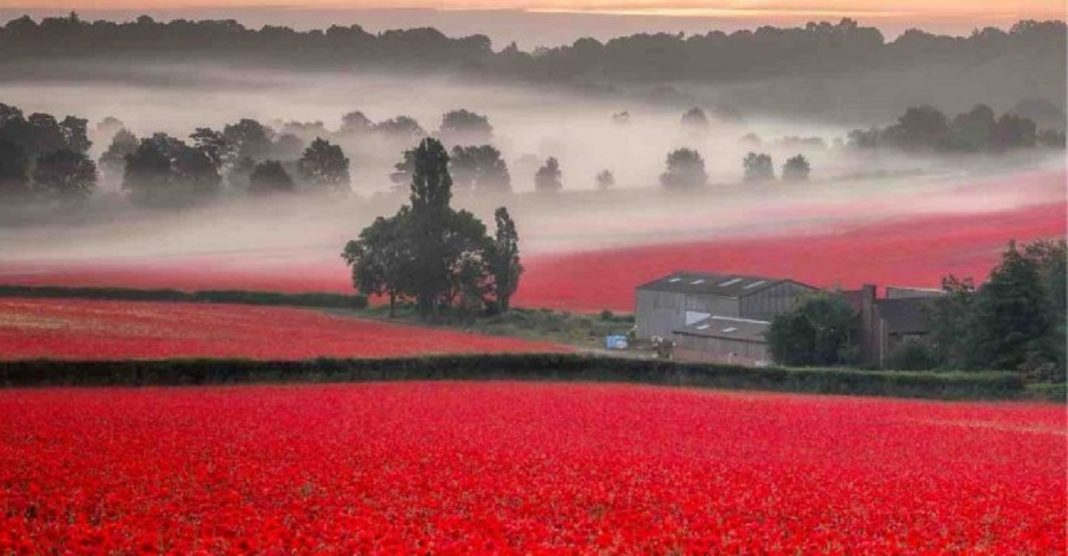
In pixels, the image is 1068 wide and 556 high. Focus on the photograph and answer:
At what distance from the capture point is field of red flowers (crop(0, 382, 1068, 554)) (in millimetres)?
14414

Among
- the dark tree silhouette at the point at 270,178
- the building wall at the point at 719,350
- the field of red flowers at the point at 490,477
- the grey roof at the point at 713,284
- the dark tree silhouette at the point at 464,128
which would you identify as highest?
the dark tree silhouette at the point at 464,128

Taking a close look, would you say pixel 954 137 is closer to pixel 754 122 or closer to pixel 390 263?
pixel 754 122

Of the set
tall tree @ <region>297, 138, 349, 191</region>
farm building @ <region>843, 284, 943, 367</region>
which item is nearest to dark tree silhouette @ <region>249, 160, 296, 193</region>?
tall tree @ <region>297, 138, 349, 191</region>

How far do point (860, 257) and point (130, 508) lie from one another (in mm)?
39055

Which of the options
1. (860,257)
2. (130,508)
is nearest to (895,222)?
(860,257)

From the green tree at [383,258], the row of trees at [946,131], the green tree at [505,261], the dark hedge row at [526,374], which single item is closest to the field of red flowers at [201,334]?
the dark hedge row at [526,374]

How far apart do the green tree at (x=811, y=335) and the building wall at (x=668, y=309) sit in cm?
479

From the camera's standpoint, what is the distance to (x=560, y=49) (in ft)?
123

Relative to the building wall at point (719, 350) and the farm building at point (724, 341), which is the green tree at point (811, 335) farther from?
the building wall at point (719, 350)

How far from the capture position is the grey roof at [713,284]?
54.6 m

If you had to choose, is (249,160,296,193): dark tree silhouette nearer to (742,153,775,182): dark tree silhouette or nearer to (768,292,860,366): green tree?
(742,153,775,182): dark tree silhouette

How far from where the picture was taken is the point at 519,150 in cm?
3638

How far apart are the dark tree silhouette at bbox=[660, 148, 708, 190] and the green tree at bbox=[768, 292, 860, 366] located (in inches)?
307

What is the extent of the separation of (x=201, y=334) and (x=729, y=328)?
2552 centimetres
